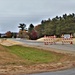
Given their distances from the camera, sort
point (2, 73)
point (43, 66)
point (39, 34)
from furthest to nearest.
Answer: point (39, 34), point (43, 66), point (2, 73)

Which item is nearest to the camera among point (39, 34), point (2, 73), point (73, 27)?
point (2, 73)

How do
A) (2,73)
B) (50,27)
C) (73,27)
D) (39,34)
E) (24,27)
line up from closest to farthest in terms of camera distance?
(2,73) < (73,27) < (50,27) < (39,34) < (24,27)

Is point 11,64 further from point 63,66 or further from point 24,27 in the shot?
point 24,27

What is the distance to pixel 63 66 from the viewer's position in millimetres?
16031

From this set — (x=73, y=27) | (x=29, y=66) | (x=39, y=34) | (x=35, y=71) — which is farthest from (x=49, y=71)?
(x=39, y=34)

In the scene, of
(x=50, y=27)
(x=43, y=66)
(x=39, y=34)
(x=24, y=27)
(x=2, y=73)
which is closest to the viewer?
(x=2, y=73)

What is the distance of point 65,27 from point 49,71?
78658 millimetres

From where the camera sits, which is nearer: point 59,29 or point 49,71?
point 49,71

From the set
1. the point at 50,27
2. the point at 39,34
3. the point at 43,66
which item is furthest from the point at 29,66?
the point at 39,34

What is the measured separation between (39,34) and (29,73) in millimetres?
100903

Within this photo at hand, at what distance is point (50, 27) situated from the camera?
100m

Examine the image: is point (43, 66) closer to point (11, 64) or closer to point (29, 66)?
point (29, 66)

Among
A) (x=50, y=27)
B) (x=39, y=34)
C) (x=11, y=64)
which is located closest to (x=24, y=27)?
(x=39, y=34)

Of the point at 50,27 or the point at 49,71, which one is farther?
the point at 50,27
